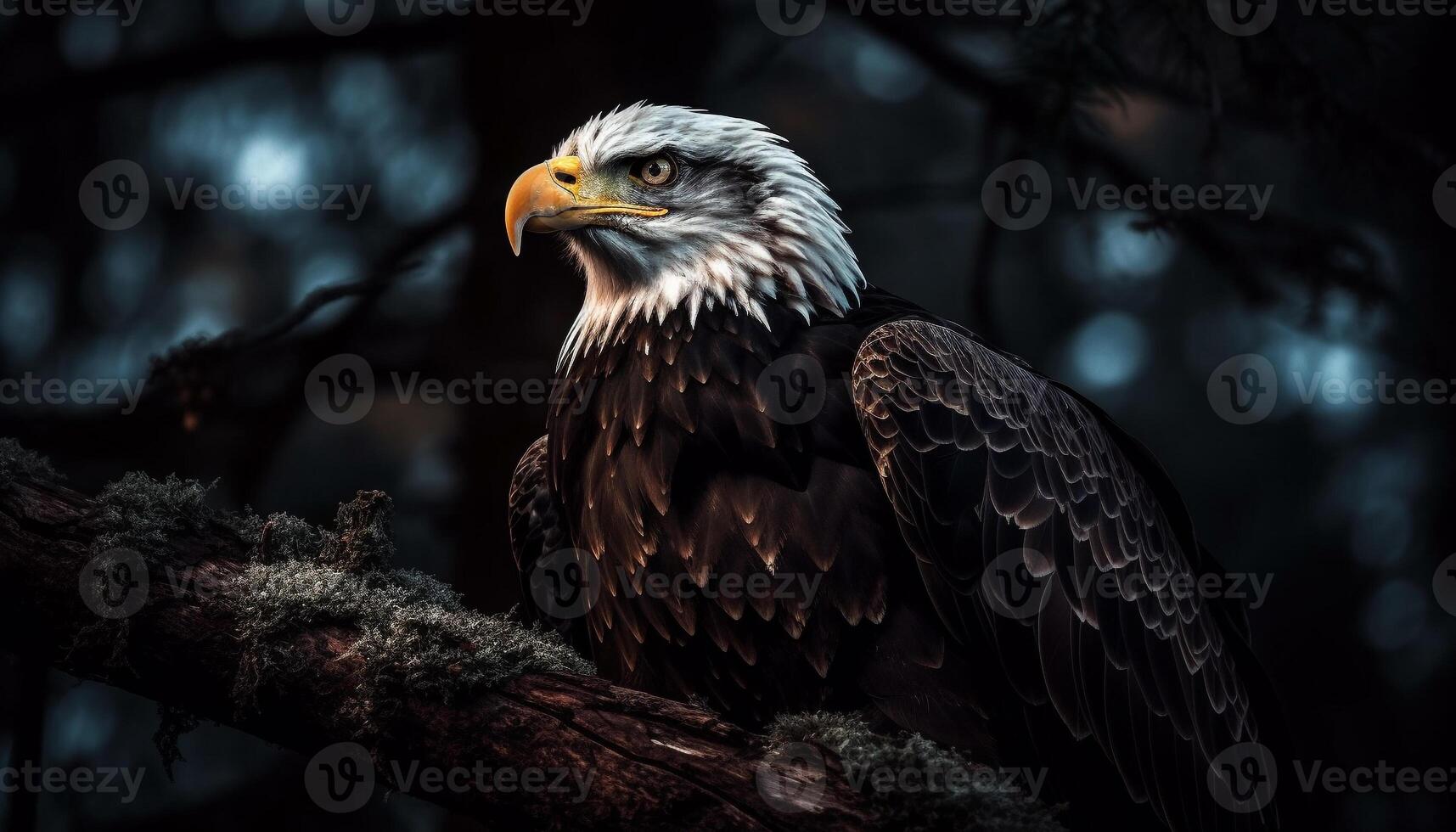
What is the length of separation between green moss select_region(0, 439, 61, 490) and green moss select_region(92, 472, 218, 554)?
170 millimetres

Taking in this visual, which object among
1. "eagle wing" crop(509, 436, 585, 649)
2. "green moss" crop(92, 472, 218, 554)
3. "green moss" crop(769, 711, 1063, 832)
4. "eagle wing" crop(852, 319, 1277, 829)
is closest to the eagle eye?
"eagle wing" crop(852, 319, 1277, 829)

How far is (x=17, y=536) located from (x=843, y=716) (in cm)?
211

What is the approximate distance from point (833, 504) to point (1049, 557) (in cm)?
72

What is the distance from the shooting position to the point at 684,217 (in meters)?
3.59

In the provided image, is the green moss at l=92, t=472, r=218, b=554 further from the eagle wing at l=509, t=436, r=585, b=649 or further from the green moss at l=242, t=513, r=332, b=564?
the eagle wing at l=509, t=436, r=585, b=649

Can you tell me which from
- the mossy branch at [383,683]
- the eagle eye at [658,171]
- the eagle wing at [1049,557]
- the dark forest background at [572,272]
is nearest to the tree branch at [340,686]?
the mossy branch at [383,683]

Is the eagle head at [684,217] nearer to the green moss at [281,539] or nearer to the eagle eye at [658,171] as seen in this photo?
the eagle eye at [658,171]

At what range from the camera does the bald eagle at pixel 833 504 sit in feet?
9.95

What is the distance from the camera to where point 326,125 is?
17.7ft

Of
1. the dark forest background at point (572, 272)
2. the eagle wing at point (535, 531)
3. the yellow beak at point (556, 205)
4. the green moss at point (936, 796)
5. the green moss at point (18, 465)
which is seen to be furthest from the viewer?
the dark forest background at point (572, 272)

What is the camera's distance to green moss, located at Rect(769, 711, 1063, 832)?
2271 millimetres

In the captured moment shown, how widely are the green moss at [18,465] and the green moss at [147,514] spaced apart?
17 centimetres

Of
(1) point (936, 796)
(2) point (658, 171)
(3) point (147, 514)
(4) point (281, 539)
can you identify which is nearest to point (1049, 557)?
(1) point (936, 796)

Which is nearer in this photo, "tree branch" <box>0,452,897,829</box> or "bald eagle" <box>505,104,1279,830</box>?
"tree branch" <box>0,452,897,829</box>
